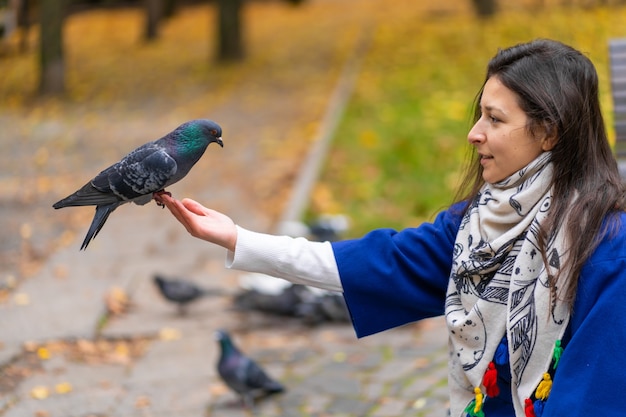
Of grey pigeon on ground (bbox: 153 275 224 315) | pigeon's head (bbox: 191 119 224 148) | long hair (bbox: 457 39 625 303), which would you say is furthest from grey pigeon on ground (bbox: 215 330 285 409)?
long hair (bbox: 457 39 625 303)

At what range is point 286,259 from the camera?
283 centimetres

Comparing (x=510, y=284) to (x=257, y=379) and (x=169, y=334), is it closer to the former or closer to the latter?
(x=257, y=379)

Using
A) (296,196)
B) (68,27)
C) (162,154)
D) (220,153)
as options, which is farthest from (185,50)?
(162,154)

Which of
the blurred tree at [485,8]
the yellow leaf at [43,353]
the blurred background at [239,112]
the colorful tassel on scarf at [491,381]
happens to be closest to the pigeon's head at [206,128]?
the colorful tassel on scarf at [491,381]

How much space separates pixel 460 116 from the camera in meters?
11.1

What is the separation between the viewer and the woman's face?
251cm

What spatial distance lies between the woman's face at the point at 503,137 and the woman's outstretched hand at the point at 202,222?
748 mm

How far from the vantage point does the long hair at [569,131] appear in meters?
2.44

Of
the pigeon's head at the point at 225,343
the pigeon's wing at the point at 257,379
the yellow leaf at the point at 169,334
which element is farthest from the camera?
the yellow leaf at the point at 169,334

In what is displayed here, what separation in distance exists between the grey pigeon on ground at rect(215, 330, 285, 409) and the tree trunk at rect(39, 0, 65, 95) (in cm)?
1052

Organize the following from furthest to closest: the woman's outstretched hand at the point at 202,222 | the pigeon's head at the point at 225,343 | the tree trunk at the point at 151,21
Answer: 1. the tree trunk at the point at 151,21
2. the pigeon's head at the point at 225,343
3. the woman's outstretched hand at the point at 202,222

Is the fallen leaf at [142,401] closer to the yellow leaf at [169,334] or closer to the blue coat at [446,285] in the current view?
the yellow leaf at [169,334]

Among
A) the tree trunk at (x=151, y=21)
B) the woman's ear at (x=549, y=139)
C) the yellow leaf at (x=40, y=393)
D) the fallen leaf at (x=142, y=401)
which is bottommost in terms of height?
the tree trunk at (x=151, y=21)

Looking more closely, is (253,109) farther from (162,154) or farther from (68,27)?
(68,27)
